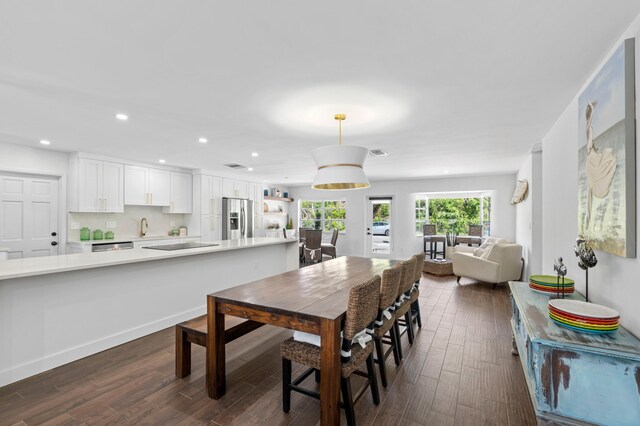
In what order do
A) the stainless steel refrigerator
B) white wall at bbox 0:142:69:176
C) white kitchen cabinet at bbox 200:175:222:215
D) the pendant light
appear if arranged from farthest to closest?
the stainless steel refrigerator < white kitchen cabinet at bbox 200:175:222:215 < white wall at bbox 0:142:69:176 < the pendant light

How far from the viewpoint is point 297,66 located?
208cm

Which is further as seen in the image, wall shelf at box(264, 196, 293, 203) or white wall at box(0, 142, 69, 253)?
wall shelf at box(264, 196, 293, 203)

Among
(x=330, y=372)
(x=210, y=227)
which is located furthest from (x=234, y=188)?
(x=330, y=372)

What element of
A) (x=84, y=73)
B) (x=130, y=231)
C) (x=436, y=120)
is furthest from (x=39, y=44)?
(x=130, y=231)

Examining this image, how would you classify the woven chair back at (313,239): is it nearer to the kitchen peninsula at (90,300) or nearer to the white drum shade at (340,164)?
the kitchen peninsula at (90,300)

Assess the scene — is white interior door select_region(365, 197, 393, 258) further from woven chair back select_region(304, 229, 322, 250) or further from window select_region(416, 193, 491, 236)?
woven chair back select_region(304, 229, 322, 250)

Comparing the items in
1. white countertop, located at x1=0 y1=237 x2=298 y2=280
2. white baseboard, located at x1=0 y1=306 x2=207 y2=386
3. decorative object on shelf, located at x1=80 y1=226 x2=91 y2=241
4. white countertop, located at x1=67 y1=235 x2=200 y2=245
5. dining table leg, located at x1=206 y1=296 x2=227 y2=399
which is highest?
decorative object on shelf, located at x1=80 y1=226 x2=91 y2=241

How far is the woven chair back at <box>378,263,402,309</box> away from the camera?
217 cm

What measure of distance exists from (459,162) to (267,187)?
18.1 feet

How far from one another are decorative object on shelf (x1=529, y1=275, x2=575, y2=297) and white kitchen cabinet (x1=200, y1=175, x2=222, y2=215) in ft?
19.8

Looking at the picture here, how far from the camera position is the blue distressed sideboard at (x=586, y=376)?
1402 millimetres

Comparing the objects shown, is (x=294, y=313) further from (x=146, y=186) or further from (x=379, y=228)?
(x=379, y=228)

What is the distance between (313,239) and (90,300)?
535 cm

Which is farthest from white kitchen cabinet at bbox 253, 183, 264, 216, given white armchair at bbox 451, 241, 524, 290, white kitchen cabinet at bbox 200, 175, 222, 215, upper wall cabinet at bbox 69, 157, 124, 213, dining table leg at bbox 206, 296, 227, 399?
dining table leg at bbox 206, 296, 227, 399
